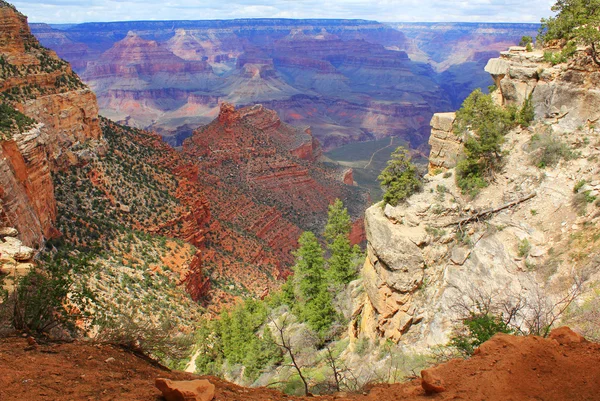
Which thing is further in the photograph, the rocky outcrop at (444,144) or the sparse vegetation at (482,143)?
the rocky outcrop at (444,144)

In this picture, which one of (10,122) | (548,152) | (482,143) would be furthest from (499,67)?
(10,122)

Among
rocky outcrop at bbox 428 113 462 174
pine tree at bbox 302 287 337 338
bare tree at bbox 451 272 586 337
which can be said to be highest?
rocky outcrop at bbox 428 113 462 174

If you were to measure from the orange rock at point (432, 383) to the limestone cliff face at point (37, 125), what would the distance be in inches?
723

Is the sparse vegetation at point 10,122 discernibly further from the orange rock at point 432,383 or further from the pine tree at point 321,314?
the orange rock at point 432,383

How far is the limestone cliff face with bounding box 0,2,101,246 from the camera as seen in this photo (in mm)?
20078

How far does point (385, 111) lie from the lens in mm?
176375

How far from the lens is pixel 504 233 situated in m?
14.2

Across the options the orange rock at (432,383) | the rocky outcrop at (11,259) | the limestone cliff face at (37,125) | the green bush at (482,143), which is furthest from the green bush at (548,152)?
the limestone cliff face at (37,125)

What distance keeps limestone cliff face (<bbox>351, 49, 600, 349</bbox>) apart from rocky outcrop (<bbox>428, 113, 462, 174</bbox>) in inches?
76.3

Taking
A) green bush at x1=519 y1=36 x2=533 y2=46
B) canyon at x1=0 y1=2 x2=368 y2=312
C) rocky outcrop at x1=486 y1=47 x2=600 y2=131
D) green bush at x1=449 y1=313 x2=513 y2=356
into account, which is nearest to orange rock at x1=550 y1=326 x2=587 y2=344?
green bush at x1=449 y1=313 x2=513 y2=356

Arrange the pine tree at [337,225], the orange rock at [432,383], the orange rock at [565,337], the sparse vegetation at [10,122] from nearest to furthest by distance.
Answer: the orange rock at [432,383] < the orange rock at [565,337] < the sparse vegetation at [10,122] < the pine tree at [337,225]

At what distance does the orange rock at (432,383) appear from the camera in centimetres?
691

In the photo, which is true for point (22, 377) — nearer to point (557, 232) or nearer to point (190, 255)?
point (557, 232)

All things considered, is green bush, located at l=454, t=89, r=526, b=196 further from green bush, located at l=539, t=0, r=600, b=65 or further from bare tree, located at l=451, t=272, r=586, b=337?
bare tree, located at l=451, t=272, r=586, b=337
